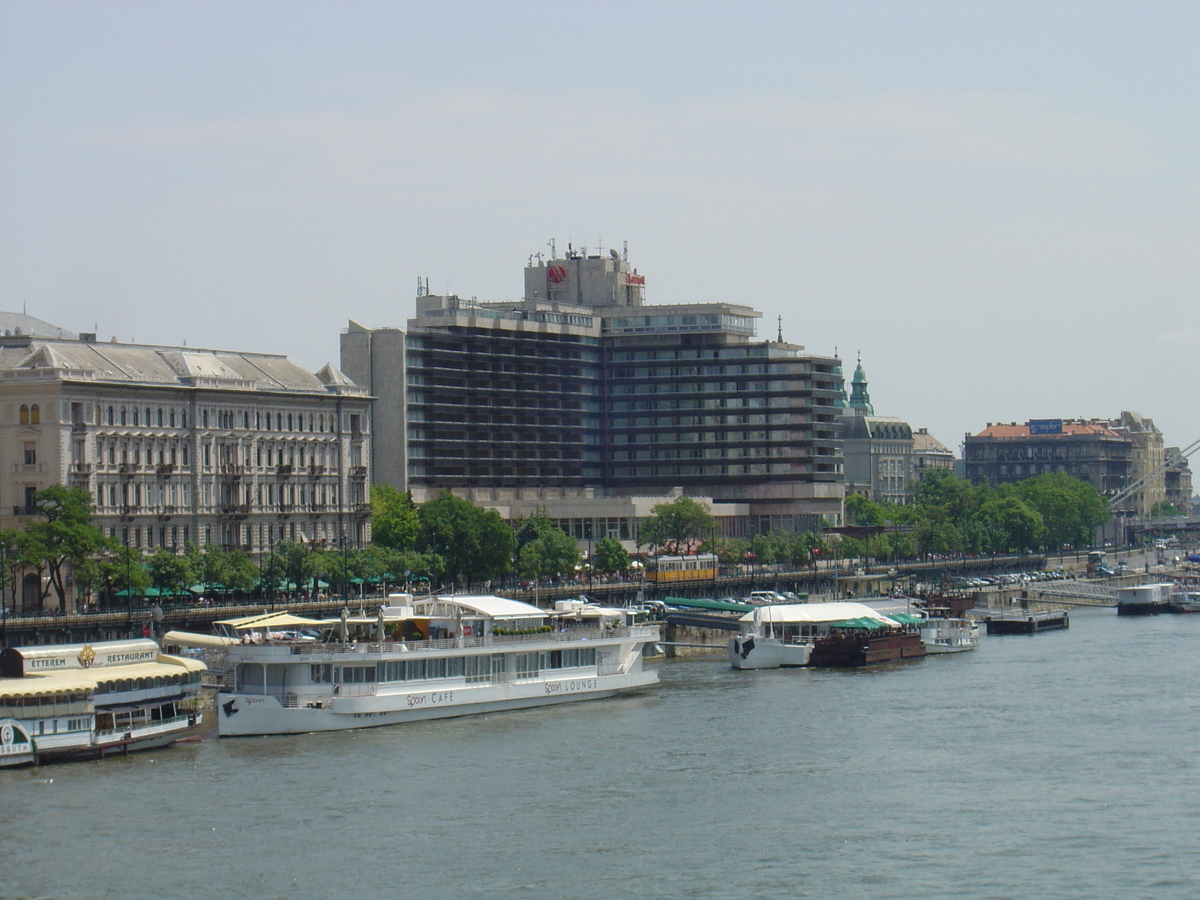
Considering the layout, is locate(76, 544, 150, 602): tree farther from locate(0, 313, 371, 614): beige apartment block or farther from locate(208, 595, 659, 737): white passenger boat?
locate(208, 595, 659, 737): white passenger boat

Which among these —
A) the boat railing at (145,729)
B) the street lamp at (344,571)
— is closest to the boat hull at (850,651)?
the street lamp at (344,571)

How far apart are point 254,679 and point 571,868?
3191 centimetres

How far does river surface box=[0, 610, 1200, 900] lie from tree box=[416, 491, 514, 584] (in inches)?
2556

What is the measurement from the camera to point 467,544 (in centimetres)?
16488

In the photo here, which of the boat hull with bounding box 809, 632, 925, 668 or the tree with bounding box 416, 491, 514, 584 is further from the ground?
the tree with bounding box 416, 491, 514, 584

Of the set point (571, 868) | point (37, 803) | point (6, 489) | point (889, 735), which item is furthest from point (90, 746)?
point (6, 489)

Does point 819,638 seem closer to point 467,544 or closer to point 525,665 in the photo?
point 525,665

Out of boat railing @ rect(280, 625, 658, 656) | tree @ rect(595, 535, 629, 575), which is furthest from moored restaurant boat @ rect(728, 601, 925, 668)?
tree @ rect(595, 535, 629, 575)

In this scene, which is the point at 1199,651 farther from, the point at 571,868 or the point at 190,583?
the point at 571,868

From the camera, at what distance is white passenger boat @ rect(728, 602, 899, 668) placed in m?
122

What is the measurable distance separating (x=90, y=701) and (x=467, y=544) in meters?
83.4

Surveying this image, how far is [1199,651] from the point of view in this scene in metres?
134

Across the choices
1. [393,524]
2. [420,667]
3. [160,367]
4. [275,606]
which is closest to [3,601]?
[275,606]

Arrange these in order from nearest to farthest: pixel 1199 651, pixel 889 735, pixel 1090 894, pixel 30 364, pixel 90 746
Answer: pixel 1090 894 < pixel 90 746 < pixel 889 735 < pixel 1199 651 < pixel 30 364
